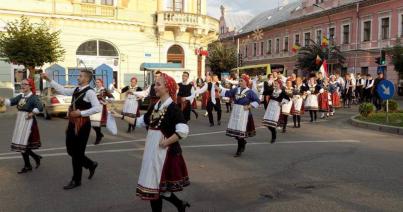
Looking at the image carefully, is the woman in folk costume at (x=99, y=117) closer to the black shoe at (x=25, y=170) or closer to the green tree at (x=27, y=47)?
the black shoe at (x=25, y=170)

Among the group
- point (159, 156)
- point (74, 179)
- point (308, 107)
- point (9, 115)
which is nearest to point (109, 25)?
point (9, 115)

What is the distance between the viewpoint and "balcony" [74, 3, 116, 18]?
30184 mm

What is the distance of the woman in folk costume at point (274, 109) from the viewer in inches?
439

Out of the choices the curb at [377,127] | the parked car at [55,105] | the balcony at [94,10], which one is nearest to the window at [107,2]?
the balcony at [94,10]

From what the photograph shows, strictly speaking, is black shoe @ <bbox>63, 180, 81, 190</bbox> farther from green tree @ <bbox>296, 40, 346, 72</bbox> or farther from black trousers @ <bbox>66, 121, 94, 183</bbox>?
green tree @ <bbox>296, 40, 346, 72</bbox>

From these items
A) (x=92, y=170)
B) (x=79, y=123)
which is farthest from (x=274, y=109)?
(x=79, y=123)

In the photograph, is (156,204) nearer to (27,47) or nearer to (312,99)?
(312,99)

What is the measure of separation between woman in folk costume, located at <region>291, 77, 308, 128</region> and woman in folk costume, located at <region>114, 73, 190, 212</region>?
1024 centimetres

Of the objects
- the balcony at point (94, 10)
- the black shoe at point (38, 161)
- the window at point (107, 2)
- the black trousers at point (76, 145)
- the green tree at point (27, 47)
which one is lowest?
the black shoe at point (38, 161)

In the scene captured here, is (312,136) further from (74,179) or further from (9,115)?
(9,115)

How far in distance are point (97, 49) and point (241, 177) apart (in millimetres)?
25619

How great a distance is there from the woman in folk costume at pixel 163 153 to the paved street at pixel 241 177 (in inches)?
38.1

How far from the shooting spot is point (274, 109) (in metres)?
11.3

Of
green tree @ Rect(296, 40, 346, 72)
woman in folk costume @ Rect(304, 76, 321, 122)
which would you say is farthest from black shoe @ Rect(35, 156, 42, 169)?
green tree @ Rect(296, 40, 346, 72)
